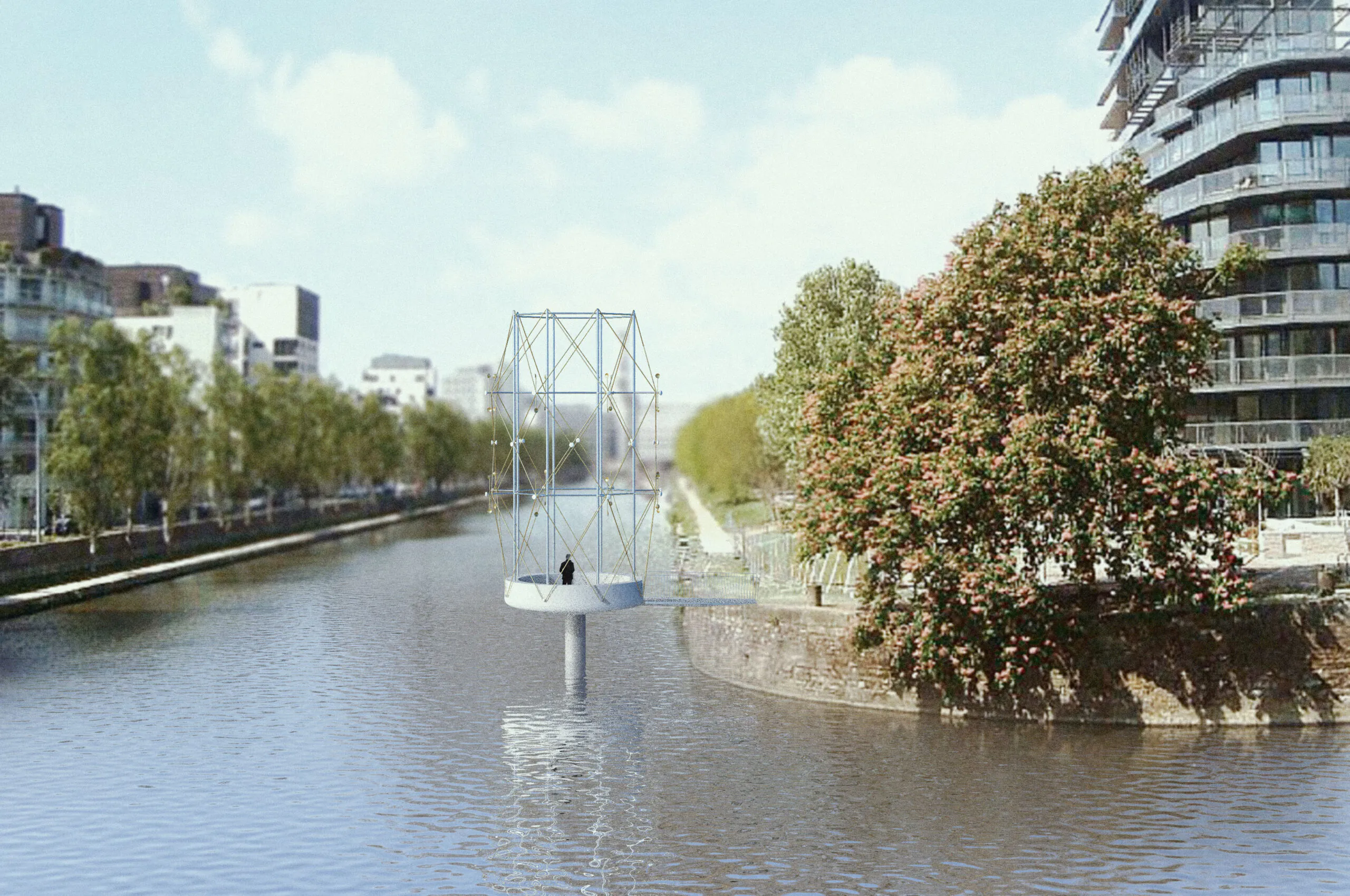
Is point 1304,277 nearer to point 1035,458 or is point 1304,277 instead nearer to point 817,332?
point 817,332

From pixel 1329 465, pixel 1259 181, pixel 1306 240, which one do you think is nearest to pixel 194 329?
pixel 1259 181

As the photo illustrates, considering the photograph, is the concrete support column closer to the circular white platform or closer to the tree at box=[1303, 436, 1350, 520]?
the circular white platform

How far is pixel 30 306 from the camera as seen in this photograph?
405ft

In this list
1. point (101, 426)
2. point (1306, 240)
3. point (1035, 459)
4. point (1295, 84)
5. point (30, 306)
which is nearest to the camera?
point (1035, 459)

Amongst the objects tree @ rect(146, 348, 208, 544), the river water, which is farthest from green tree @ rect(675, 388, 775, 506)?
the river water

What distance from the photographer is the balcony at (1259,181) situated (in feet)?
211

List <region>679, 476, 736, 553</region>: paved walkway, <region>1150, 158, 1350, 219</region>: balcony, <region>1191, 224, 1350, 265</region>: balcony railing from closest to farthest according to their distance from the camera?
<region>1191, 224, 1350, 265</region>: balcony railing < <region>1150, 158, 1350, 219</region>: balcony < <region>679, 476, 736, 553</region>: paved walkway

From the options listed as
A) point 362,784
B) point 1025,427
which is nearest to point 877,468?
point 1025,427

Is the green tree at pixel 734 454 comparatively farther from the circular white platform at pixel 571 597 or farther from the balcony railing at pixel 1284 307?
the circular white platform at pixel 571 597

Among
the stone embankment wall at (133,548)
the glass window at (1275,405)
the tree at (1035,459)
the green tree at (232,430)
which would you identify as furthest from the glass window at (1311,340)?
the green tree at (232,430)

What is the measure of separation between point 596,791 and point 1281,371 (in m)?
47.4

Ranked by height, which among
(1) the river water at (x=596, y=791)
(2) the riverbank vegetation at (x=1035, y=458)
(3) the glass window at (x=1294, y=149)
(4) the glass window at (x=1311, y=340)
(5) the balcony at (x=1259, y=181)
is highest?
(3) the glass window at (x=1294, y=149)

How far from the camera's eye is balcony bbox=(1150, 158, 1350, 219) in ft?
211

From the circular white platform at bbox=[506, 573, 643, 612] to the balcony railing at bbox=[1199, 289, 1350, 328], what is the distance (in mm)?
37172
